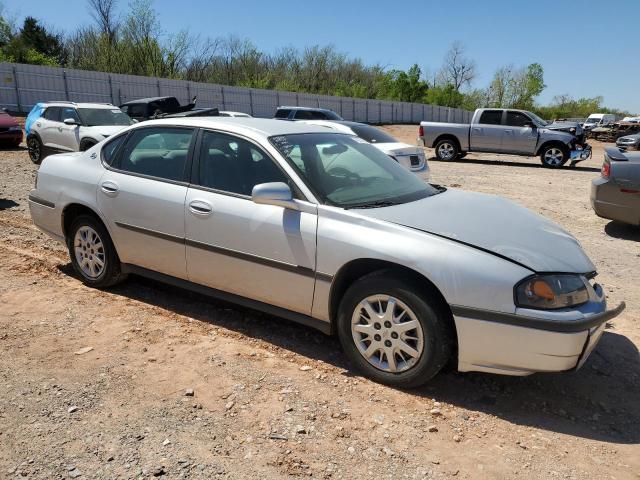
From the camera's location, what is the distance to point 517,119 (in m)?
18.7

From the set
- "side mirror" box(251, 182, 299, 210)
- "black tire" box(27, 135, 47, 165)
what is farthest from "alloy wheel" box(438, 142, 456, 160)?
"side mirror" box(251, 182, 299, 210)

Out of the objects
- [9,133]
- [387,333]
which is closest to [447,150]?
[9,133]

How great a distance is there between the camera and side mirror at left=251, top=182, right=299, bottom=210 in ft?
11.5

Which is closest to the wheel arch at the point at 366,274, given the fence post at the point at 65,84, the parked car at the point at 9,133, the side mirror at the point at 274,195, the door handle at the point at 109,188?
the side mirror at the point at 274,195

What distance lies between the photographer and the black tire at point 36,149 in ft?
45.6

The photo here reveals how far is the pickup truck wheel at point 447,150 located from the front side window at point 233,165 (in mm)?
16844

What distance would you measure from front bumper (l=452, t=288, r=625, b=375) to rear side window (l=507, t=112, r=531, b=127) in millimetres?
17030

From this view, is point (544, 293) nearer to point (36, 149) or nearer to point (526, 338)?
point (526, 338)

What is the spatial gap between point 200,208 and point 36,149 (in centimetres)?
1225

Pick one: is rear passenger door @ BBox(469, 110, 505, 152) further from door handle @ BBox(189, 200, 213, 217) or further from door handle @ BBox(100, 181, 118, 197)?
door handle @ BBox(189, 200, 213, 217)

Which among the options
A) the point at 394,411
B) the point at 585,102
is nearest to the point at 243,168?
the point at 394,411

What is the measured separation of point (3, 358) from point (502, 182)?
12.3 meters

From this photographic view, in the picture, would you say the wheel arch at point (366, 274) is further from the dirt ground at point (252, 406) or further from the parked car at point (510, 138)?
the parked car at point (510, 138)

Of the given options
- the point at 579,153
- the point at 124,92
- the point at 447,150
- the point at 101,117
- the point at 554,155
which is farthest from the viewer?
the point at 124,92
